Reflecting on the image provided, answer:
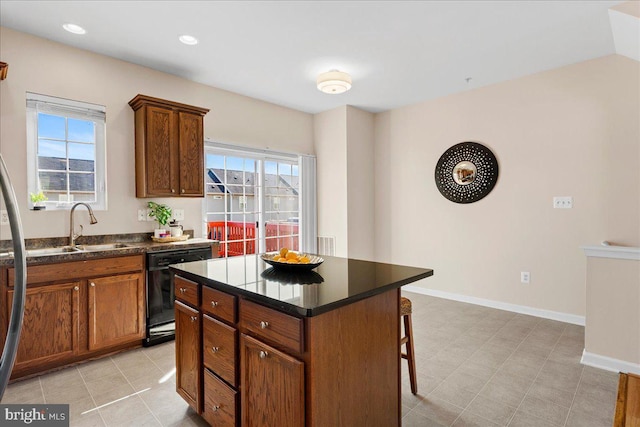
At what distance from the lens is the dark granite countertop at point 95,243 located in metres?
2.44

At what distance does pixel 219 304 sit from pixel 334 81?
260 cm

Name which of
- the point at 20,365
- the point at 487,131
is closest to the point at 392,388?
the point at 20,365

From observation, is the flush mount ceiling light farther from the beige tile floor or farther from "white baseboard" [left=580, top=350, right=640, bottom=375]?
"white baseboard" [left=580, top=350, right=640, bottom=375]

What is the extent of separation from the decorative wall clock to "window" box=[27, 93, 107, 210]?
3.90 meters

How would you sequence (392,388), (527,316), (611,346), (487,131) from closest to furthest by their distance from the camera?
(392,388) → (611,346) → (527,316) → (487,131)

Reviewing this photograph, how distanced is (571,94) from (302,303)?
3.84 m

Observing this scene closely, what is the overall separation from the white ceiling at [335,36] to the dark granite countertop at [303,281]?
74.9 inches

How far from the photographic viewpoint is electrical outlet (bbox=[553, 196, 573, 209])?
11.6 ft

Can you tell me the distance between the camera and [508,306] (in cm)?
395

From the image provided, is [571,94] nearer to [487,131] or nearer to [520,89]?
[520,89]

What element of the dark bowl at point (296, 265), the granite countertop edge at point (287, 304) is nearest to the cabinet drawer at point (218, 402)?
the granite countertop edge at point (287, 304)

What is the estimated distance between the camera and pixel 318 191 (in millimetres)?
5188

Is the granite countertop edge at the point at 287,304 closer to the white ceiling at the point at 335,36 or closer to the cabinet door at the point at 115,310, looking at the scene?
the cabinet door at the point at 115,310

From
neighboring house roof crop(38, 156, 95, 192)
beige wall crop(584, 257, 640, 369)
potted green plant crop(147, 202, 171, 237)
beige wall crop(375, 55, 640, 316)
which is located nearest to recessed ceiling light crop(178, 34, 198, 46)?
neighboring house roof crop(38, 156, 95, 192)
